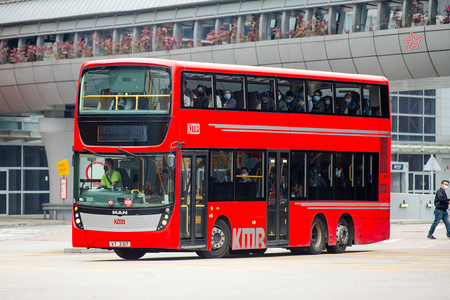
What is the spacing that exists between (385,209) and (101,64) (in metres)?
8.26

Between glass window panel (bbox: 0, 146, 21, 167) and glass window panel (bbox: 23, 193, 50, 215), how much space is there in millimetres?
1930

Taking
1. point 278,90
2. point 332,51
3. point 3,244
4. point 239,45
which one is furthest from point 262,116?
point 239,45

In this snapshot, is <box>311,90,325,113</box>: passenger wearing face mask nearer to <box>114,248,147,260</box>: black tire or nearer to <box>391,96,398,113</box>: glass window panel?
<box>114,248,147,260</box>: black tire

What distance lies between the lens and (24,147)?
53.0 metres

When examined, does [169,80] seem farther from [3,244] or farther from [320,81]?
[3,244]

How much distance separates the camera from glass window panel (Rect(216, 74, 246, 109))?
19.4m

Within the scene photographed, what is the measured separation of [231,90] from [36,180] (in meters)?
35.6

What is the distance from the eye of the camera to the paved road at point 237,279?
1159cm

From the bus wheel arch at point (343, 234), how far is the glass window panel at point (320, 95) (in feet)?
8.77

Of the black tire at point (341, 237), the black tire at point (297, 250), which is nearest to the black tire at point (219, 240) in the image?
the black tire at point (297, 250)

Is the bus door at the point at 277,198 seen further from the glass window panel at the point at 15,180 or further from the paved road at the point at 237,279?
the glass window panel at the point at 15,180

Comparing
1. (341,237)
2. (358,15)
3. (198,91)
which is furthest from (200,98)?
(358,15)

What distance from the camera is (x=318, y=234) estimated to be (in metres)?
21.6

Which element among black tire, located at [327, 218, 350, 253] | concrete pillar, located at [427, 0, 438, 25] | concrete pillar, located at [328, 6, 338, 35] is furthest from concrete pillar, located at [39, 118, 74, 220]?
black tire, located at [327, 218, 350, 253]
